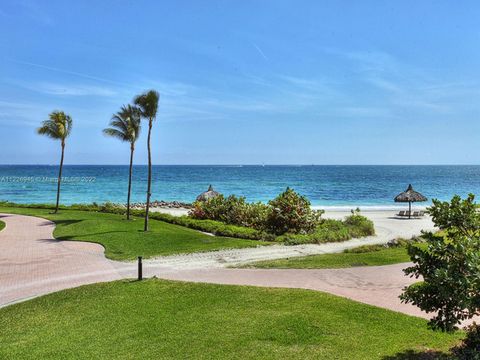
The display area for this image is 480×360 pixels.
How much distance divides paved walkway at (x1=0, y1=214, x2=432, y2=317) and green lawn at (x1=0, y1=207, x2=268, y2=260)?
3.23ft

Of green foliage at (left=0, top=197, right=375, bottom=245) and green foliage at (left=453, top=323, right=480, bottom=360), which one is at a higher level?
green foliage at (left=453, top=323, right=480, bottom=360)

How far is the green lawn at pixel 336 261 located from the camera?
1662cm

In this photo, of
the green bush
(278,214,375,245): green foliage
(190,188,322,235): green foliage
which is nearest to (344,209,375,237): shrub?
(278,214,375,245): green foliage

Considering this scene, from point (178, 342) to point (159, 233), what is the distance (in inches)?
585

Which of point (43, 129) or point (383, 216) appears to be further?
point (383, 216)

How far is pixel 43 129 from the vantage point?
1283 inches

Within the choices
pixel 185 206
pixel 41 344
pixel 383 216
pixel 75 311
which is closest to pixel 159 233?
pixel 75 311

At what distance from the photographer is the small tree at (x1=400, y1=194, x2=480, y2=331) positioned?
6.02 meters

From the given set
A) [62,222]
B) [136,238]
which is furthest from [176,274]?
[62,222]

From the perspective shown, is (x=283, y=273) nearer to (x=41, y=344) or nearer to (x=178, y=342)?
(x=178, y=342)

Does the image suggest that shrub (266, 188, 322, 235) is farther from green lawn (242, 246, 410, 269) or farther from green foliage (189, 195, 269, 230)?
green lawn (242, 246, 410, 269)

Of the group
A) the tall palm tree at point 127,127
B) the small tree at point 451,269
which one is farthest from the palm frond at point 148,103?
the small tree at point 451,269

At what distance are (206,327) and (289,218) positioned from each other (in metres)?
15.3

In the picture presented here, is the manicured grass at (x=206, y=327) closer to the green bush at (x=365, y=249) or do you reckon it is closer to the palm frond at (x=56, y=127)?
the green bush at (x=365, y=249)
